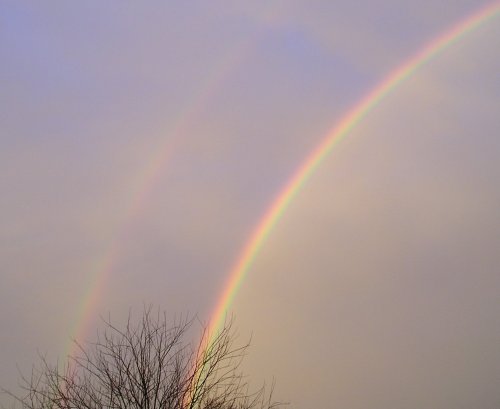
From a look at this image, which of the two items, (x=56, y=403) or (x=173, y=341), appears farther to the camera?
(x=173, y=341)

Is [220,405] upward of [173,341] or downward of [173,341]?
downward

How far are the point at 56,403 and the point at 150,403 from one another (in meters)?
1.71

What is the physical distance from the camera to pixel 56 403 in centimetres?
1198

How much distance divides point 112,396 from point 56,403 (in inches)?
39.7

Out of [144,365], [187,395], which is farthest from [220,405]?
[144,365]

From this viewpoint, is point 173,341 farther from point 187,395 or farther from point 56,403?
point 56,403

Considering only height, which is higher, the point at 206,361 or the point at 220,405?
the point at 206,361

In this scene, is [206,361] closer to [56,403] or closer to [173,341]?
[173,341]

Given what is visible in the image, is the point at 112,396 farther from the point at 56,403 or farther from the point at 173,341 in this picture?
the point at 173,341

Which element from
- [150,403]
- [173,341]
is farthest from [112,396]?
[173,341]

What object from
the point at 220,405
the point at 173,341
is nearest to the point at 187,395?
the point at 220,405

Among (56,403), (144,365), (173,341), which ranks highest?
(173,341)

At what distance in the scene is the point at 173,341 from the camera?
13.9m

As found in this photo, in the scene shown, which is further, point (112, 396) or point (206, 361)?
point (206, 361)
